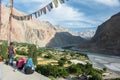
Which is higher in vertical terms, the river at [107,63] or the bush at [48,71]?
the bush at [48,71]

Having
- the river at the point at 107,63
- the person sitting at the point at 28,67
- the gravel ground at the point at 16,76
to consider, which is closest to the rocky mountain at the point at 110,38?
the river at the point at 107,63

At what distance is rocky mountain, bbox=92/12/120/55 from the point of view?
137 meters

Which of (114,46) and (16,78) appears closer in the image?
(16,78)

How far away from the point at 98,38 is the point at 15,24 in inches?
2469

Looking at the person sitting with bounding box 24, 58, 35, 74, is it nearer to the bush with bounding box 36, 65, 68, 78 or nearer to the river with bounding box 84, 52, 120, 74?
the bush with bounding box 36, 65, 68, 78

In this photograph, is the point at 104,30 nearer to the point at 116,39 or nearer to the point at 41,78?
the point at 116,39

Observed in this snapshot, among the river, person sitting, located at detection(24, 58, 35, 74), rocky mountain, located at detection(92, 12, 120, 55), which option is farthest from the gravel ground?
rocky mountain, located at detection(92, 12, 120, 55)

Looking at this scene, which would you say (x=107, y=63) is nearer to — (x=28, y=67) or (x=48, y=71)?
(x=48, y=71)

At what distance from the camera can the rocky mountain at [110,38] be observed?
448 ft

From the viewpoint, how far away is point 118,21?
488ft

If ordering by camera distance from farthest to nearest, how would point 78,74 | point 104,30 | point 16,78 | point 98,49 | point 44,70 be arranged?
point 104,30
point 98,49
point 78,74
point 44,70
point 16,78

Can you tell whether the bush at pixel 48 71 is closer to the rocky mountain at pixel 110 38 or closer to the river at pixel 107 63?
the river at pixel 107 63

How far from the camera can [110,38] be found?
144875mm

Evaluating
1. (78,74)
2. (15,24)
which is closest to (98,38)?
(15,24)
